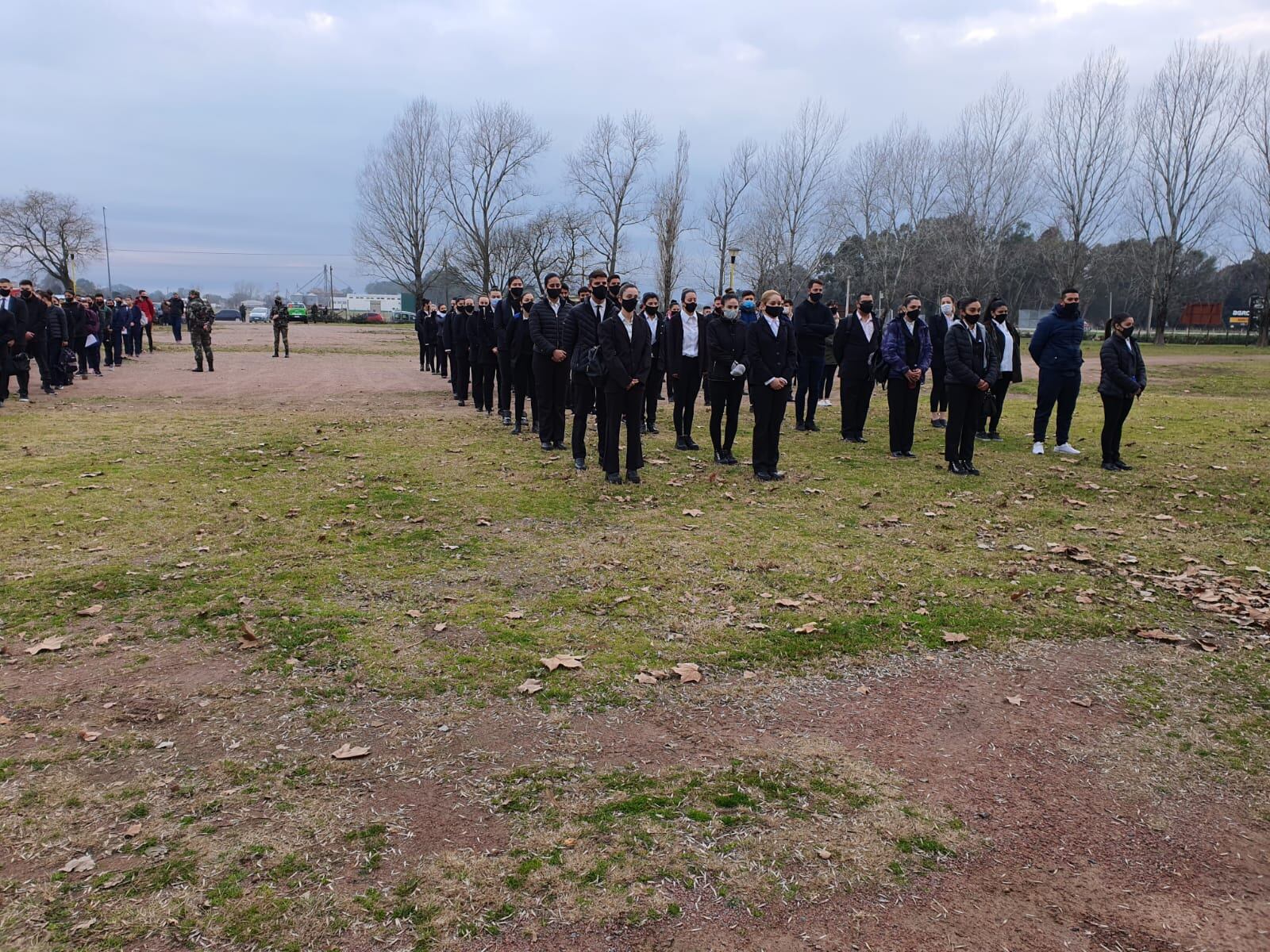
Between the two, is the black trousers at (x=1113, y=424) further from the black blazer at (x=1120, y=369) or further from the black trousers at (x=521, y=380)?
the black trousers at (x=521, y=380)

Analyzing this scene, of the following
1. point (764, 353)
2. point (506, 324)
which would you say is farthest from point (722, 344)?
point (506, 324)

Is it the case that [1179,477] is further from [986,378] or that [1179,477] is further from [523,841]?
[523,841]

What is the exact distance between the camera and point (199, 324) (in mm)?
23672

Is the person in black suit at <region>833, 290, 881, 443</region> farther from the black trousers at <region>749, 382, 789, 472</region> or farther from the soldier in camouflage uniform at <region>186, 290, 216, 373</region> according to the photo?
the soldier in camouflage uniform at <region>186, 290, 216, 373</region>

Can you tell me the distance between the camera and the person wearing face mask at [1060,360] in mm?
11734

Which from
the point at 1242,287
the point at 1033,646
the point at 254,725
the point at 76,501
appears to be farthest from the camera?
the point at 1242,287

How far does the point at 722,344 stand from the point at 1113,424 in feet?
17.2

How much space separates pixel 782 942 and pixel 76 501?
27.2ft

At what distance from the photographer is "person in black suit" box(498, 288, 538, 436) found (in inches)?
520

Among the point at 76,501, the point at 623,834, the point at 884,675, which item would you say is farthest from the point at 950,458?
the point at 76,501

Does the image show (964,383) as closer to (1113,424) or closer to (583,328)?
(1113,424)

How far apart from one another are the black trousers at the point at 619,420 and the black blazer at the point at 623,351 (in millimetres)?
105

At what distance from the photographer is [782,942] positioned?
297cm

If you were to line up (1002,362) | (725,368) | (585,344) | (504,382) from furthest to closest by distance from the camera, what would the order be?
(504,382)
(1002,362)
(725,368)
(585,344)
